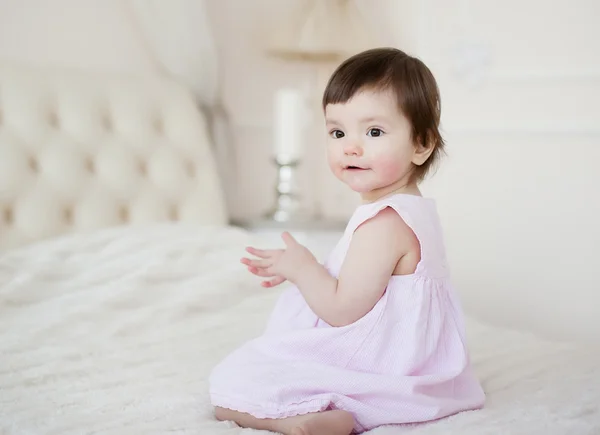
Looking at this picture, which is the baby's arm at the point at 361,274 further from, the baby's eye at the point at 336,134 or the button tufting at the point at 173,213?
the button tufting at the point at 173,213

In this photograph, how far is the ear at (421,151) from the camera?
1316mm

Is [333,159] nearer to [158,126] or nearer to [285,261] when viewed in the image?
[285,261]

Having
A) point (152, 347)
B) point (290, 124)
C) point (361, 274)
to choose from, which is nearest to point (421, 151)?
point (361, 274)

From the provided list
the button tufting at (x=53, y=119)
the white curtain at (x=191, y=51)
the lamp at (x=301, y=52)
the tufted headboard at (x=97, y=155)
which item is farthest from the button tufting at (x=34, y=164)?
the lamp at (x=301, y=52)

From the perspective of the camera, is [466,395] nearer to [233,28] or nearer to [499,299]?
[499,299]

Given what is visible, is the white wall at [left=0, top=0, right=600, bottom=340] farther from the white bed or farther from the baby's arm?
the baby's arm

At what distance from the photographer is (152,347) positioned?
68.0 inches

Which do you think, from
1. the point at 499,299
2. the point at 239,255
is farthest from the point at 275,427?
the point at 499,299

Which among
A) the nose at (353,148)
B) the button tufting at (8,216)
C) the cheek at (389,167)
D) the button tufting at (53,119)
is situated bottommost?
the button tufting at (8,216)

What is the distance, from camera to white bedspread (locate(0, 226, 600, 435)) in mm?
1239

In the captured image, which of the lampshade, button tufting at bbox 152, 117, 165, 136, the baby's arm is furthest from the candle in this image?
the baby's arm

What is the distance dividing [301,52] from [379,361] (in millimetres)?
2085

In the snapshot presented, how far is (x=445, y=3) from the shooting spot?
295 cm

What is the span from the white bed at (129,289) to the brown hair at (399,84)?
→ 517 mm
